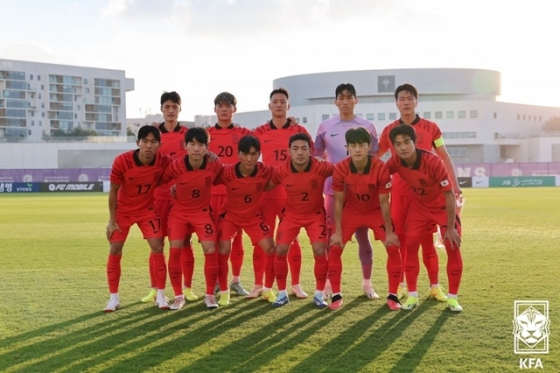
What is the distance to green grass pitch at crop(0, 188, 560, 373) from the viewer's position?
4.03 m

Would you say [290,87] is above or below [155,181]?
above

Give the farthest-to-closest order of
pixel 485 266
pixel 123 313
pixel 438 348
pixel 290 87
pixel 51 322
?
pixel 290 87, pixel 485 266, pixel 123 313, pixel 51 322, pixel 438 348

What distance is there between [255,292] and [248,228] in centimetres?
81

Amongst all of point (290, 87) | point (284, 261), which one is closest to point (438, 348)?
point (284, 261)

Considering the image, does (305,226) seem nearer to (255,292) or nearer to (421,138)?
(255,292)

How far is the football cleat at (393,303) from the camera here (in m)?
5.54

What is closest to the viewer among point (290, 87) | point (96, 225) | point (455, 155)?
point (96, 225)

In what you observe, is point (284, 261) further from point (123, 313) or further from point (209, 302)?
point (123, 313)

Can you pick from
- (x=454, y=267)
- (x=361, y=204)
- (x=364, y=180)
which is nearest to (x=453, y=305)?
(x=454, y=267)

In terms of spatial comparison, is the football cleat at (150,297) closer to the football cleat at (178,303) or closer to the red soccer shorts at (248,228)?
the football cleat at (178,303)

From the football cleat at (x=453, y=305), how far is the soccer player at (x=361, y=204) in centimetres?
47

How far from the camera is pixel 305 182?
5770 millimetres

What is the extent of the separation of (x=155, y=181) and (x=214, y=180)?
0.60 meters

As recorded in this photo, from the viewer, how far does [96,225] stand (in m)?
14.5
